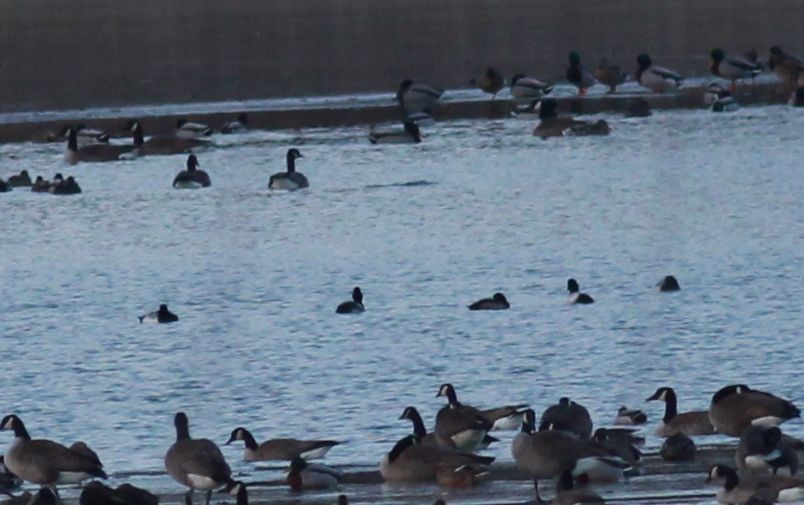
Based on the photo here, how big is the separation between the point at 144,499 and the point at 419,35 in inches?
1320

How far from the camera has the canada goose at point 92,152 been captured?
2711 centimetres

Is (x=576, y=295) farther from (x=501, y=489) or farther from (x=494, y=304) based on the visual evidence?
(x=501, y=489)

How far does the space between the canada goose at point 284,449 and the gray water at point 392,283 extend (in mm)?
124

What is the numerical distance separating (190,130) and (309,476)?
18777 mm

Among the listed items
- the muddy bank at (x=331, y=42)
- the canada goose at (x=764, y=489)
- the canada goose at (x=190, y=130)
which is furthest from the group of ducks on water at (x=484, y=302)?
the muddy bank at (x=331, y=42)

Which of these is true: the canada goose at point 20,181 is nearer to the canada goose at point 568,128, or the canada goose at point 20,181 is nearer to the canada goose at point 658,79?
the canada goose at point 568,128

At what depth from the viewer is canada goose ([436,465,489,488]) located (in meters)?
9.59

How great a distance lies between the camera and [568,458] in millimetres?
9312

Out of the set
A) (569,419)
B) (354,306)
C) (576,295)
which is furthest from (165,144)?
(569,419)

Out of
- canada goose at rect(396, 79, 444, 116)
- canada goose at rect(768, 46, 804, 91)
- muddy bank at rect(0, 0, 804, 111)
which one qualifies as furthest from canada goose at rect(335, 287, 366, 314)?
muddy bank at rect(0, 0, 804, 111)

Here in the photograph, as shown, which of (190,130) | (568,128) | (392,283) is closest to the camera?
(392,283)

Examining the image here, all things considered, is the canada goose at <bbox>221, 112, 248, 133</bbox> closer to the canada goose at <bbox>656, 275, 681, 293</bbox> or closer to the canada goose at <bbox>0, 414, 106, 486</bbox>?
the canada goose at <bbox>656, 275, 681, 293</bbox>

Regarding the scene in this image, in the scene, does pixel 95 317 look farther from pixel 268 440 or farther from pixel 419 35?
pixel 419 35

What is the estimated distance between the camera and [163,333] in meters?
14.9
